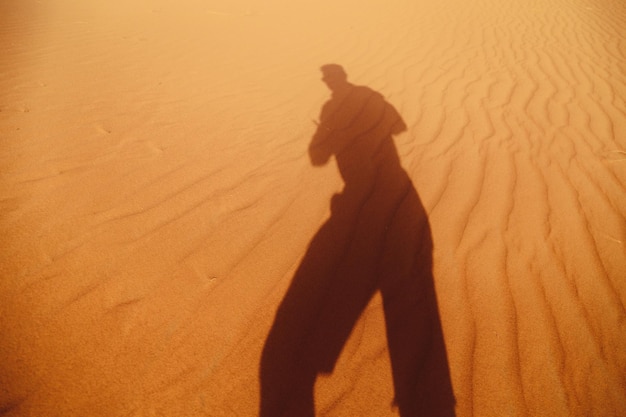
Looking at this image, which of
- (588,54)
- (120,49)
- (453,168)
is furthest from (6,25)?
(588,54)

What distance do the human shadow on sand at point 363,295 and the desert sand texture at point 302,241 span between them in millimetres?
11

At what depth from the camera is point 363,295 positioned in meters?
1.81

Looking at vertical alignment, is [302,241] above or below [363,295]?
above

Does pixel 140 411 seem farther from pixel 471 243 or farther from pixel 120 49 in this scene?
pixel 120 49

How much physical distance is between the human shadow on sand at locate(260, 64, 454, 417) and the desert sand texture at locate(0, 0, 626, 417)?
0.5 inches

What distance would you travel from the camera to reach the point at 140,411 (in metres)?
1.34

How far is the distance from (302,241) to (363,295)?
54 cm

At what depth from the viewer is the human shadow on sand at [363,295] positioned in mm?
1474

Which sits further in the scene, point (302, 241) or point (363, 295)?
point (302, 241)

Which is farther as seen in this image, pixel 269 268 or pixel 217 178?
pixel 217 178

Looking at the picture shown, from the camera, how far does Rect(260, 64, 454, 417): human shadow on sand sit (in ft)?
4.83

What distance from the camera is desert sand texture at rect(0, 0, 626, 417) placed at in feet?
4.83

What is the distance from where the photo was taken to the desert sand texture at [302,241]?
4.83 feet

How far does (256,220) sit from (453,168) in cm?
183
